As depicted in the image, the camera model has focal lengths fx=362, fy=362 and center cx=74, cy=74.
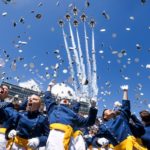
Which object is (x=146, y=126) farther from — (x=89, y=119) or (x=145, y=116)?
(x=89, y=119)

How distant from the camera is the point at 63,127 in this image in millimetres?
12188

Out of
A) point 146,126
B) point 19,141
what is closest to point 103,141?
point 146,126

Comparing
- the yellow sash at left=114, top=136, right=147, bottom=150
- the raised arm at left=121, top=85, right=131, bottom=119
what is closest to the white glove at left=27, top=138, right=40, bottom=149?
the yellow sash at left=114, top=136, right=147, bottom=150

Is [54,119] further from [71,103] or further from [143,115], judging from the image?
[143,115]

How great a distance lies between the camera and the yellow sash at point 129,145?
10.6 meters

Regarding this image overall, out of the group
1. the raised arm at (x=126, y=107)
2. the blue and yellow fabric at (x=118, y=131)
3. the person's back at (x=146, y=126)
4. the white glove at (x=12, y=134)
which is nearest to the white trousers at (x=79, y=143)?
the blue and yellow fabric at (x=118, y=131)

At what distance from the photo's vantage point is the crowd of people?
432 inches

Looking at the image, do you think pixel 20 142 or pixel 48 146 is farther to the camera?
pixel 48 146

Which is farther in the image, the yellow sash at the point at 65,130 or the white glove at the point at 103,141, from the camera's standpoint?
the yellow sash at the point at 65,130

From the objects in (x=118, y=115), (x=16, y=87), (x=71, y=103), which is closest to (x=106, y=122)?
(x=118, y=115)

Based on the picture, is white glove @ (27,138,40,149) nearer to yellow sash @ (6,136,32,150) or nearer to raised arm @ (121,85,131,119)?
yellow sash @ (6,136,32,150)

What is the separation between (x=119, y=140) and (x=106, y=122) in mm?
791

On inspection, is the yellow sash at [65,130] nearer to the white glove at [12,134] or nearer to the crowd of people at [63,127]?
the crowd of people at [63,127]

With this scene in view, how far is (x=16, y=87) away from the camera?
591 ft
